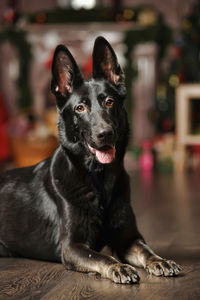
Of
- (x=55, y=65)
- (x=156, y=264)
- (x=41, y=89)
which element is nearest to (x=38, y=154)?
(x=41, y=89)

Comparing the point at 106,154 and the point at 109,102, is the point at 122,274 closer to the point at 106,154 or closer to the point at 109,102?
the point at 106,154

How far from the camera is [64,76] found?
6.77 ft

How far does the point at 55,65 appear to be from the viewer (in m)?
2.05

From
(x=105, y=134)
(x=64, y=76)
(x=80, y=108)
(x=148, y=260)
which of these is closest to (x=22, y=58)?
(x=64, y=76)

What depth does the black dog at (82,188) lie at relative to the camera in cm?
193

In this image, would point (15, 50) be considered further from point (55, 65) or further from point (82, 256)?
point (82, 256)

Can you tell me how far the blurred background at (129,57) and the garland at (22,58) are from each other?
0.05 feet

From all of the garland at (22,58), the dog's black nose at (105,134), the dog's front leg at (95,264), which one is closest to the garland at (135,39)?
the garland at (22,58)

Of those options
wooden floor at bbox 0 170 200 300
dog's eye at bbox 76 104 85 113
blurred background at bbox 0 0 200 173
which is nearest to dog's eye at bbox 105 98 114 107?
dog's eye at bbox 76 104 85 113

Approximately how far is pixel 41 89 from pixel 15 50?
69 cm

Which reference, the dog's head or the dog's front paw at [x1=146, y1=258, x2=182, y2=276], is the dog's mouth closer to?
the dog's head

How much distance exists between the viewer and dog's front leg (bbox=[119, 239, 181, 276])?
1.76m

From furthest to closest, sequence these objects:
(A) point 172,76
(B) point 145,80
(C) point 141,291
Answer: (B) point 145,80 → (A) point 172,76 → (C) point 141,291

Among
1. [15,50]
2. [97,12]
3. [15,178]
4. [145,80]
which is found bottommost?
[15,178]
